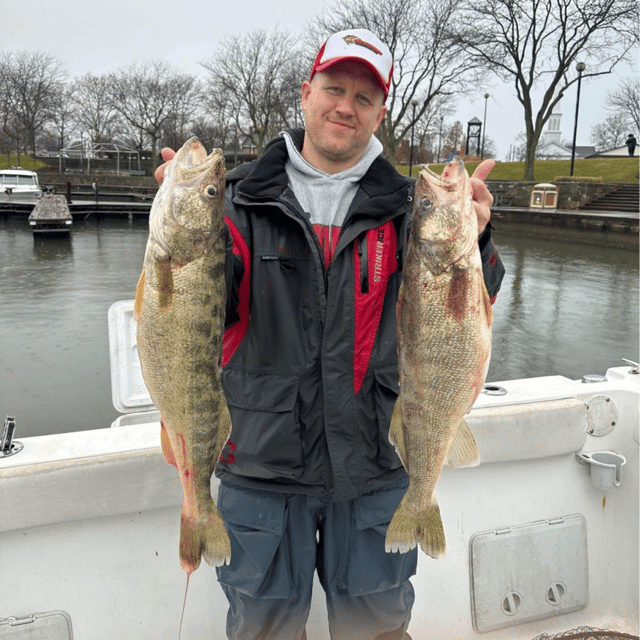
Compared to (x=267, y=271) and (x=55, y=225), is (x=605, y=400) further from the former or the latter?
(x=55, y=225)

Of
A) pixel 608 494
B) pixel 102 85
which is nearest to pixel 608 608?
pixel 608 494

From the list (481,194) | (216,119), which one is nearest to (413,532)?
(481,194)

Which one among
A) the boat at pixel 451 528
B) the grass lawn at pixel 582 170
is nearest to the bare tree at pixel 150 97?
the grass lawn at pixel 582 170

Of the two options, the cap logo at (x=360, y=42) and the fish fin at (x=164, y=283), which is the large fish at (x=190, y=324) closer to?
the fish fin at (x=164, y=283)

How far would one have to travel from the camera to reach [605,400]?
11.9 ft

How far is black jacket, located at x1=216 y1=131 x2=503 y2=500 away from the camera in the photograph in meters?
2.38

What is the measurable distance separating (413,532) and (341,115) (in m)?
1.75

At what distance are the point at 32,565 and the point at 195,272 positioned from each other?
1.72 metres

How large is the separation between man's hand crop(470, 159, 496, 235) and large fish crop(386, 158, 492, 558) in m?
0.10

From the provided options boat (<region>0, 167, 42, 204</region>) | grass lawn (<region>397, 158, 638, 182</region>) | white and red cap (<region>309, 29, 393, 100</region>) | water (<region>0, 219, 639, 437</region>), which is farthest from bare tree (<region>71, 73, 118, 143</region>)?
white and red cap (<region>309, 29, 393, 100</region>)

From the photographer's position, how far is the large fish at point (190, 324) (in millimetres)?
2080

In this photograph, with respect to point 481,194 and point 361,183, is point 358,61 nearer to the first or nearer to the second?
point 361,183

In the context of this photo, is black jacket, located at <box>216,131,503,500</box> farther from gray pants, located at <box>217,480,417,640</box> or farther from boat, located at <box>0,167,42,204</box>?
boat, located at <box>0,167,42,204</box>

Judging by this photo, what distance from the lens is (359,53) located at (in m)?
2.50
